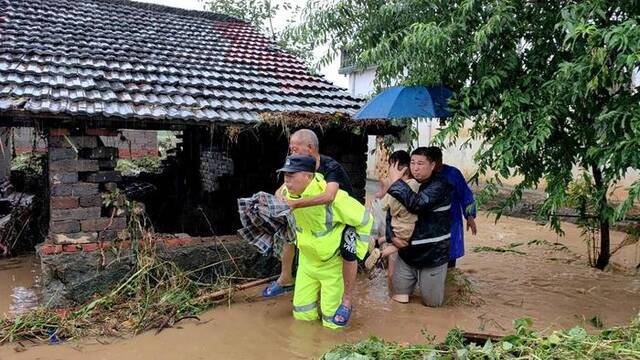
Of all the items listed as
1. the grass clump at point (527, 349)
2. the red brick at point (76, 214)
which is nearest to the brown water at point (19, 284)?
→ the red brick at point (76, 214)

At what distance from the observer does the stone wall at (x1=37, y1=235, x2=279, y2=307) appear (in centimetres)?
509

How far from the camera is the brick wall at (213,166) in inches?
380

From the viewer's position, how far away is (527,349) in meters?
2.79

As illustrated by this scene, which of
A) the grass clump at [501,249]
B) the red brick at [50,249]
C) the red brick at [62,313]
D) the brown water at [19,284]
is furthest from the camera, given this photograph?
the grass clump at [501,249]

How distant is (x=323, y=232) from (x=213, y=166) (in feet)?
21.2

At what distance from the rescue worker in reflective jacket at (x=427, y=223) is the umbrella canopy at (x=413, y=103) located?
48 cm

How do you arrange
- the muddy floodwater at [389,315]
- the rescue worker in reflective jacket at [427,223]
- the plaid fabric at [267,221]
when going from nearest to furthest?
the muddy floodwater at [389,315] → the plaid fabric at [267,221] → the rescue worker in reflective jacket at [427,223]

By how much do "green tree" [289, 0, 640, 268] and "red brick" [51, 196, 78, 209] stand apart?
11.7ft

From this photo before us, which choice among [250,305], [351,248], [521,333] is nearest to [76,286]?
[250,305]

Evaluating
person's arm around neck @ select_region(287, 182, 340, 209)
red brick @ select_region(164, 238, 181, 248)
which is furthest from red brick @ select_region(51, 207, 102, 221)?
person's arm around neck @ select_region(287, 182, 340, 209)

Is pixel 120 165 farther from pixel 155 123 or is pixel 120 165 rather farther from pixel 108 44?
pixel 155 123

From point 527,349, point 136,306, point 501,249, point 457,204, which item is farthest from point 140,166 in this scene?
point 527,349

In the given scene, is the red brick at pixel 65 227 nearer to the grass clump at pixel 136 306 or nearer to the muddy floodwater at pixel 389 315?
the grass clump at pixel 136 306

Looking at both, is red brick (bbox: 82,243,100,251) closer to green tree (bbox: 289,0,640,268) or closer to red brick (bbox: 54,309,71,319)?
red brick (bbox: 54,309,71,319)
